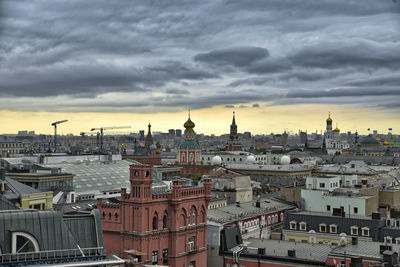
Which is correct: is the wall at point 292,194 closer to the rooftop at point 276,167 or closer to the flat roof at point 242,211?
the flat roof at point 242,211

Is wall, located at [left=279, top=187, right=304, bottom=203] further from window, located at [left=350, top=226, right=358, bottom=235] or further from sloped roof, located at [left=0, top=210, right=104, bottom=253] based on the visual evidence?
sloped roof, located at [left=0, top=210, right=104, bottom=253]

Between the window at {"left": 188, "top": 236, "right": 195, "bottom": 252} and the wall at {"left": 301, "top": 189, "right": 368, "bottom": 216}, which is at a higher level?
the wall at {"left": 301, "top": 189, "right": 368, "bottom": 216}

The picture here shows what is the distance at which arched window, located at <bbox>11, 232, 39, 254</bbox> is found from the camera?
107 ft

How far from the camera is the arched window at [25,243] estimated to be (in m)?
32.6

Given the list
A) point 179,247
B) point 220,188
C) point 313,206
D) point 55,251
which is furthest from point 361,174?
point 55,251

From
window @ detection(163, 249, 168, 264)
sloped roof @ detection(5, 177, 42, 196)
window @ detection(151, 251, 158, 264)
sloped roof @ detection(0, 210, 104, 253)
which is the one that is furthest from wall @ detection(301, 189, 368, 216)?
sloped roof @ detection(0, 210, 104, 253)

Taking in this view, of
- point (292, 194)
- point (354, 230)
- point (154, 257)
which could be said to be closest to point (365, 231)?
point (354, 230)

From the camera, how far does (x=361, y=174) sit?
15000cm

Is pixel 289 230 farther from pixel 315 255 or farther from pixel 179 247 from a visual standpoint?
pixel 179 247

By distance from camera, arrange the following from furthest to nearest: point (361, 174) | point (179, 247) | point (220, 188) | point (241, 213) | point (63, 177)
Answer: point (361, 174), point (220, 188), point (63, 177), point (241, 213), point (179, 247)

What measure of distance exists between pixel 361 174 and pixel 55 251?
127511 millimetres

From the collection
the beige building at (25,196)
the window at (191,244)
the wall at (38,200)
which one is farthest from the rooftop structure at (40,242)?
the wall at (38,200)

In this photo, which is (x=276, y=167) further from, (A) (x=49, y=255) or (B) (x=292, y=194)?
(A) (x=49, y=255)

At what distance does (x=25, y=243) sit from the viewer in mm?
32906
